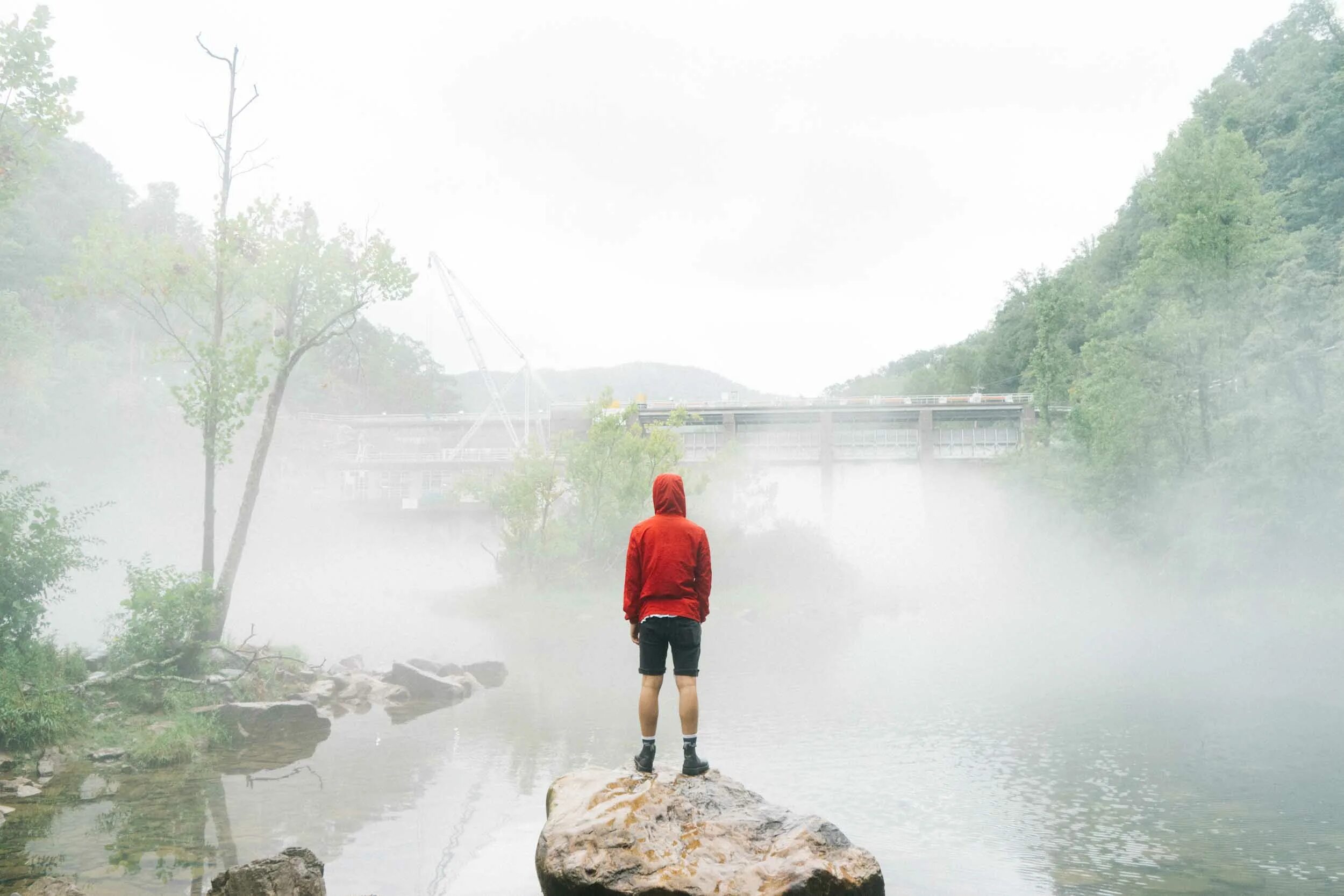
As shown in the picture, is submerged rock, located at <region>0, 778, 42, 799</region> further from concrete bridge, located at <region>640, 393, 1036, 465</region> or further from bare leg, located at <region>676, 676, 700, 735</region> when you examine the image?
concrete bridge, located at <region>640, 393, 1036, 465</region>

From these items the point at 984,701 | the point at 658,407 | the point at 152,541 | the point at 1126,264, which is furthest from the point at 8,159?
the point at 1126,264

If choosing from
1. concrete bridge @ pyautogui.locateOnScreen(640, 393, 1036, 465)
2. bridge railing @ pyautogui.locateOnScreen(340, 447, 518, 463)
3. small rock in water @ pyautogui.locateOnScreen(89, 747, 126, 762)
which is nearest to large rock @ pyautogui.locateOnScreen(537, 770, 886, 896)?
small rock in water @ pyautogui.locateOnScreen(89, 747, 126, 762)

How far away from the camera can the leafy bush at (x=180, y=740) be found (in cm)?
1540

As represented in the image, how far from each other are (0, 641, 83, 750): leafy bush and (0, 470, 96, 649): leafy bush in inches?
16.9

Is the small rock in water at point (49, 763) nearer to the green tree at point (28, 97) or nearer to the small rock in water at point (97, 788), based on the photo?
the small rock in water at point (97, 788)

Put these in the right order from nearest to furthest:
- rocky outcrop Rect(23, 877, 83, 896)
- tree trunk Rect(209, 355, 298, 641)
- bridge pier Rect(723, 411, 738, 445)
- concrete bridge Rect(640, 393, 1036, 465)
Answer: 1. rocky outcrop Rect(23, 877, 83, 896)
2. tree trunk Rect(209, 355, 298, 641)
3. concrete bridge Rect(640, 393, 1036, 465)
4. bridge pier Rect(723, 411, 738, 445)

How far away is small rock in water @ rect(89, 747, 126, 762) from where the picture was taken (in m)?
15.2

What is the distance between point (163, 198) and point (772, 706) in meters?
88.1

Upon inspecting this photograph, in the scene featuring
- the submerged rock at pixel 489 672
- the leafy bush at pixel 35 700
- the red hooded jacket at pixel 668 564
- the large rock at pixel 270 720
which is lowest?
the submerged rock at pixel 489 672

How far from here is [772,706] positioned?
72.3ft

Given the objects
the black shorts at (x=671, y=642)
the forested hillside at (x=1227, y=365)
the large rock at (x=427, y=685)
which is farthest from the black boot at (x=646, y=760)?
the forested hillside at (x=1227, y=365)

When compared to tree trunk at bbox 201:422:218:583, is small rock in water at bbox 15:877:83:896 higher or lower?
lower

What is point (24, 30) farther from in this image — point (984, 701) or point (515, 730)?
point (984, 701)

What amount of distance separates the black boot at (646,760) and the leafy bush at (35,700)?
11.6m
